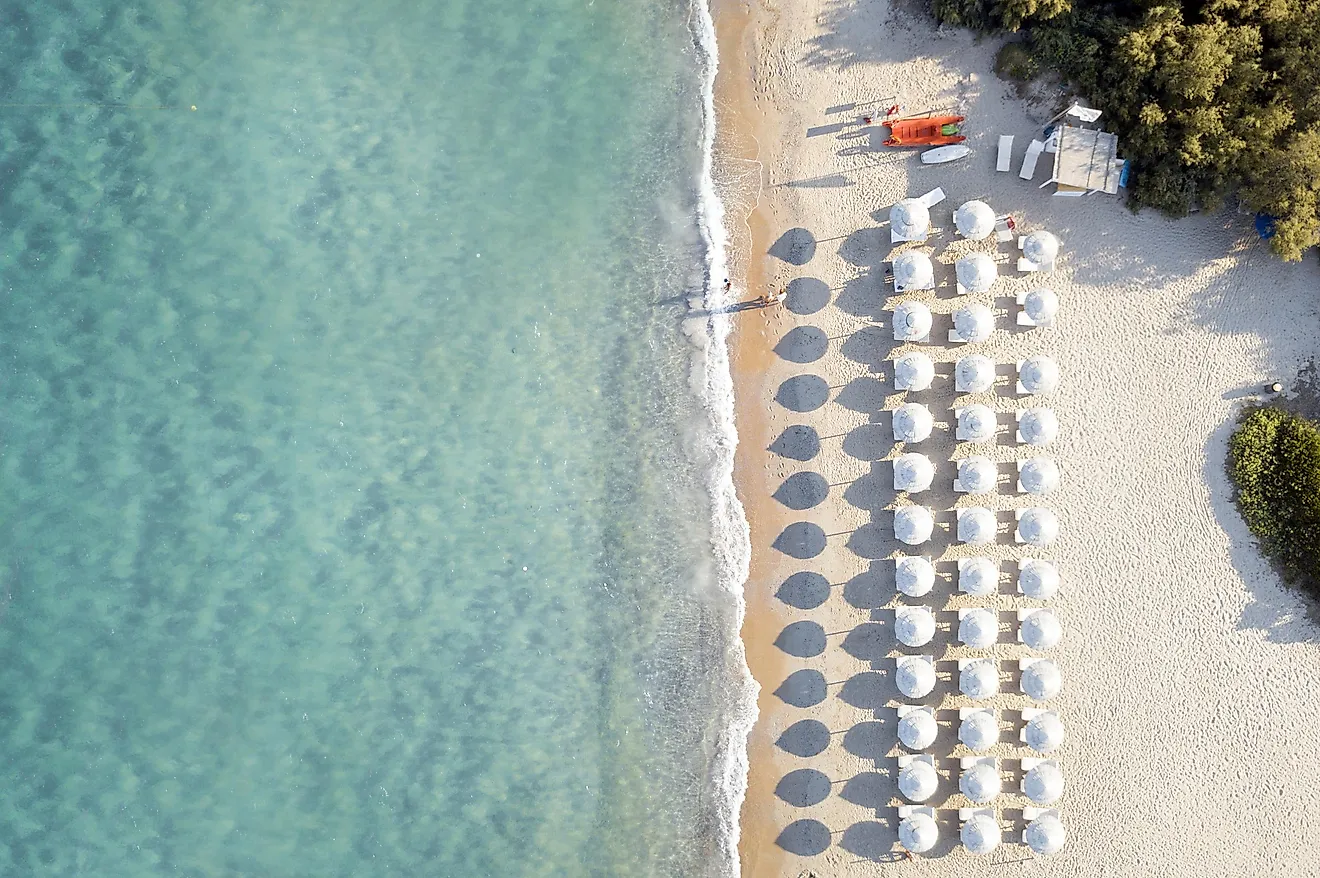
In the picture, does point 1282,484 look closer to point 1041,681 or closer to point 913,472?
point 1041,681

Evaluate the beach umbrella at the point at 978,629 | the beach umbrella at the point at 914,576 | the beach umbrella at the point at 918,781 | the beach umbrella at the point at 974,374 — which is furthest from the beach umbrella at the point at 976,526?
the beach umbrella at the point at 918,781

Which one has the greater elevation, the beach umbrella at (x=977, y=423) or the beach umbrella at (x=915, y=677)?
the beach umbrella at (x=977, y=423)

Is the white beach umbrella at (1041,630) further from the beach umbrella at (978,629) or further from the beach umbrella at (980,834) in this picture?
the beach umbrella at (980,834)

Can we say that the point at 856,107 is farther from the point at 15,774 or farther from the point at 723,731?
the point at 15,774

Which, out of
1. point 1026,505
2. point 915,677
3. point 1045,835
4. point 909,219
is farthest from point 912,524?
point 1045,835

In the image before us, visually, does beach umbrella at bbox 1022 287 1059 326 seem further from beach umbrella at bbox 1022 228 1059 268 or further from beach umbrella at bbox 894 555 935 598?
beach umbrella at bbox 894 555 935 598
